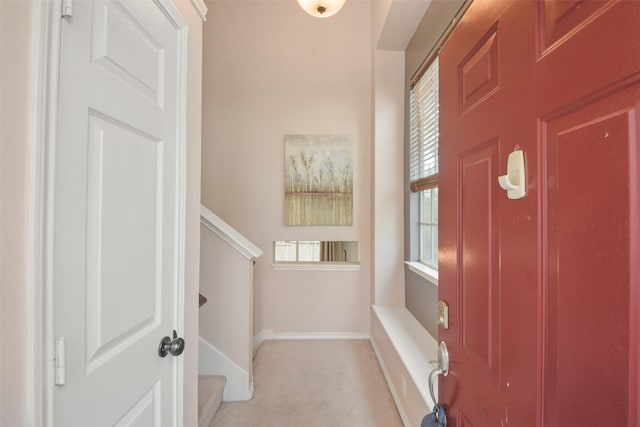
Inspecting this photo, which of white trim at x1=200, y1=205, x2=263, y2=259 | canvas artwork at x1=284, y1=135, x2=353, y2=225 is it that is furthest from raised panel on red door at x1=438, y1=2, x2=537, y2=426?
canvas artwork at x1=284, y1=135, x2=353, y2=225

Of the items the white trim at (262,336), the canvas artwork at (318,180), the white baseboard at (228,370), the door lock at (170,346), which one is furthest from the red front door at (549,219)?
the white trim at (262,336)

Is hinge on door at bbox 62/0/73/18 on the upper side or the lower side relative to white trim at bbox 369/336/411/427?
upper

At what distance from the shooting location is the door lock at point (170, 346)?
993 millimetres

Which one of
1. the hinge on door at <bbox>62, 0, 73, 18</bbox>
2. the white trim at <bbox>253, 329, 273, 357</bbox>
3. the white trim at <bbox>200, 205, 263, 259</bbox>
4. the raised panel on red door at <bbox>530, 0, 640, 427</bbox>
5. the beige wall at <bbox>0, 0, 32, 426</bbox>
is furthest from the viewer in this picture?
the white trim at <bbox>253, 329, 273, 357</bbox>

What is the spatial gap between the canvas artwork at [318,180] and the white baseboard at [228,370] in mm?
1427

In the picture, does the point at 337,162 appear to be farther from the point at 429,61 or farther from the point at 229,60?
the point at 229,60

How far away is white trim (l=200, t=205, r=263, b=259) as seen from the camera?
6.72 feet

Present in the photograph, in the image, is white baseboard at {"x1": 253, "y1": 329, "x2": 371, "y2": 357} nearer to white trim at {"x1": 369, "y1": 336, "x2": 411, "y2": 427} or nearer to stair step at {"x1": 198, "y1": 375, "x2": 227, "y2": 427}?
white trim at {"x1": 369, "y1": 336, "x2": 411, "y2": 427}

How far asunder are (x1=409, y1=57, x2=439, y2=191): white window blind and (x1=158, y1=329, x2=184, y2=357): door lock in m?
1.76

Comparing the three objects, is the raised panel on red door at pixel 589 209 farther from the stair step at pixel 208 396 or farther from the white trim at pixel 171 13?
the stair step at pixel 208 396

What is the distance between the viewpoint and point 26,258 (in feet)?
1.82

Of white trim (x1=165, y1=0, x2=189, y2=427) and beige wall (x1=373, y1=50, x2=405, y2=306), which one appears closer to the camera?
white trim (x1=165, y1=0, x2=189, y2=427)

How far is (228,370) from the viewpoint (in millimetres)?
2080

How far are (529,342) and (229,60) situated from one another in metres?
3.49
